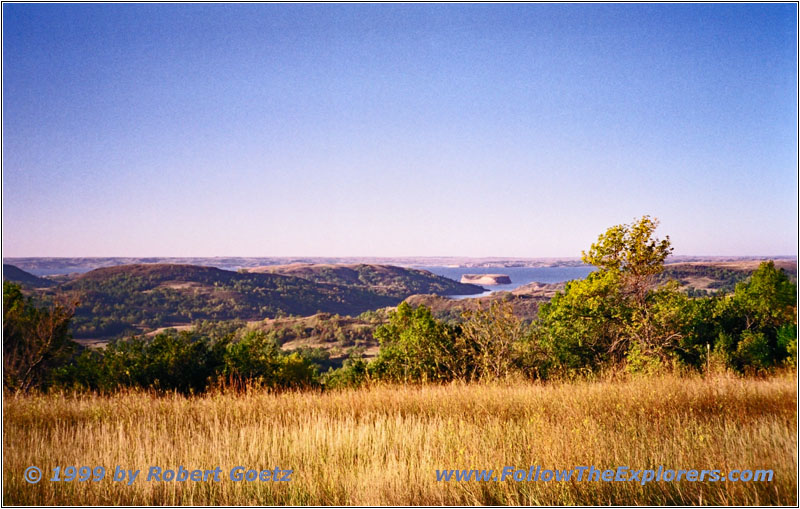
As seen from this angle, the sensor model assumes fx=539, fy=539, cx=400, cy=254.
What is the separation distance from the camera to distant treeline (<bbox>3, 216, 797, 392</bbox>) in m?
9.79

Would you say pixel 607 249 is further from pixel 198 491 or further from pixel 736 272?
pixel 736 272

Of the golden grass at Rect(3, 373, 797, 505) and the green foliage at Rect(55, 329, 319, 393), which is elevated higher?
the golden grass at Rect(3, 373, 797, 505)

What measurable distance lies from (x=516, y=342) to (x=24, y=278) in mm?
10676

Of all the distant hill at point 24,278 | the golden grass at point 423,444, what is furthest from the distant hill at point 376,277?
the golden grass at point 423,444

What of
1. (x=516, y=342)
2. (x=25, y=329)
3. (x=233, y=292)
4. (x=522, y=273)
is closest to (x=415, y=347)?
(x=516, y=342)

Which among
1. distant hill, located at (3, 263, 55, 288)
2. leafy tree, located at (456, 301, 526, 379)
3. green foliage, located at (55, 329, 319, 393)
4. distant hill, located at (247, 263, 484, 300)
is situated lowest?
green foliage, located at (55, 329, 319, 393)

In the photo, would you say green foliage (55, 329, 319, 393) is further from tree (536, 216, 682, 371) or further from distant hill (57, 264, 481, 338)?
tree (536, 216, 682, 371)

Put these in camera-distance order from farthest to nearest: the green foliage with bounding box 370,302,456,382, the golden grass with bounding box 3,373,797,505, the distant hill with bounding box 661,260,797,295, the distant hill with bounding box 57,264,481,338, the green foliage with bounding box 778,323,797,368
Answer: the distant hill with bounding box 57,264,481,338, the green foliage with bounding box 778,323,797,368, the distant hill with bounding box 661,260,797,295, the green foliage with bounding box 370,302,456,382, the golden grass with bounding box 3,373,797,505

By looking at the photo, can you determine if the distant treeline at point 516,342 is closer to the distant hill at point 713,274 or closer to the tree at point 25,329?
the tree at point 25,329

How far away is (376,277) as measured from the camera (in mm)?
20141

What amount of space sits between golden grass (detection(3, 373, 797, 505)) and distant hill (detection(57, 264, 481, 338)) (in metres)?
12.2

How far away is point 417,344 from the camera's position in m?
14.2

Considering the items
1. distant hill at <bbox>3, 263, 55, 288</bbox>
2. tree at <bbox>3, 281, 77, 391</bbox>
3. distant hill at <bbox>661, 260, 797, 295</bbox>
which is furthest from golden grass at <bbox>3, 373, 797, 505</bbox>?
distant hill at <bbox>661, 260, 797, 295</bbox>

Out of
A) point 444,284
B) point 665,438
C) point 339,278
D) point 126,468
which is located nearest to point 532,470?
point 665,438
